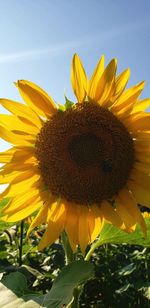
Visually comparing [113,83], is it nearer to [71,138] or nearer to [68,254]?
[71,138]

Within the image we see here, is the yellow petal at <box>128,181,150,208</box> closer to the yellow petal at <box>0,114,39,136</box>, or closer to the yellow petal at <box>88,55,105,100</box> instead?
the yellow petal at <box>88,55,105,100</box>

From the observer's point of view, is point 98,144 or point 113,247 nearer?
point 98,144

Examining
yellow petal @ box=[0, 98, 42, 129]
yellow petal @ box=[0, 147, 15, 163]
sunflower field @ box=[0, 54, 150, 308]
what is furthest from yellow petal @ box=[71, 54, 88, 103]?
yellow petal @ box=[0, 147, 15, 163]

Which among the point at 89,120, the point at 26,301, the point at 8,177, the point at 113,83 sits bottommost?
the point at 26,301

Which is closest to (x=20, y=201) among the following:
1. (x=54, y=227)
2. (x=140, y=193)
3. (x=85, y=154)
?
(x=54, y=227)

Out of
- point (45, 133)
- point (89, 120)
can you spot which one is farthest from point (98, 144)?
point (45, 133)

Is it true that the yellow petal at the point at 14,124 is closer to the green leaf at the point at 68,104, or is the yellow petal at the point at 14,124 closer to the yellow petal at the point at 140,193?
the green leaf at the point at 68,104

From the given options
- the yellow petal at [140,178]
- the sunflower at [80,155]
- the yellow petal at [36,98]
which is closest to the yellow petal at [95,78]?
the sunflower at [80,155]
